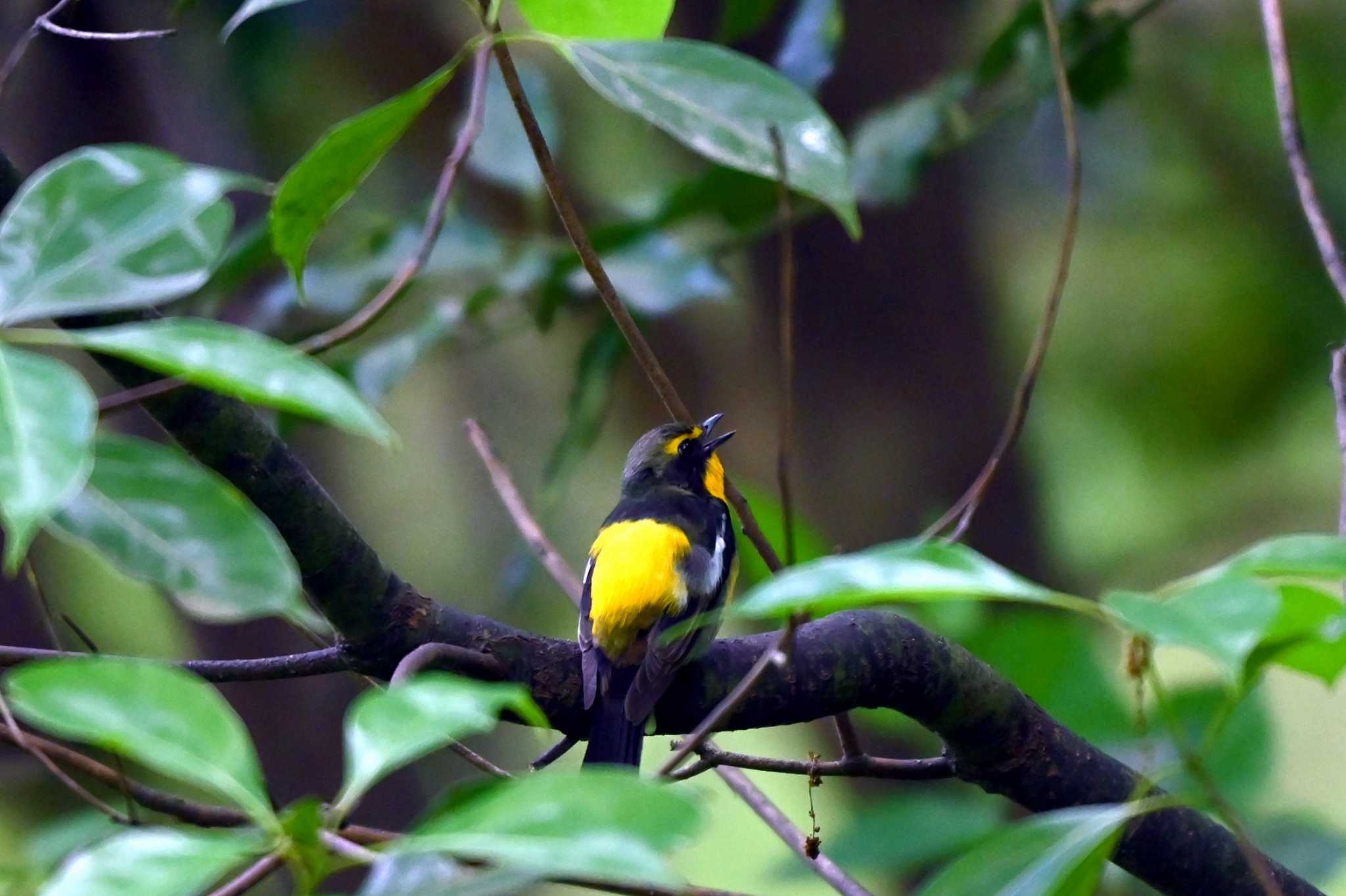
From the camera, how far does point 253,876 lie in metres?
0.66

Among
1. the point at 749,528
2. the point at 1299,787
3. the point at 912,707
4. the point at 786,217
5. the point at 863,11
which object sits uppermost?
the point at 863,11

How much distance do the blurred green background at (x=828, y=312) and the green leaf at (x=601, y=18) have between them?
1228mm

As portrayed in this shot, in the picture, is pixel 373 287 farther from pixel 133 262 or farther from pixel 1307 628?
pixel 1307 628

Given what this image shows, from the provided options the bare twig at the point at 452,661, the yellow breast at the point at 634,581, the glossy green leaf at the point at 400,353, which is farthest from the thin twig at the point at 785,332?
the glossy green leaf at the point at 400,353

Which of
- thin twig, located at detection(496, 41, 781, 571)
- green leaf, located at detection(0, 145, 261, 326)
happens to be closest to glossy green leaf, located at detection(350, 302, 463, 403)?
thin twig, located at detection(496, 41, 781, 571)

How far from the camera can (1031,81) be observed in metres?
2.29

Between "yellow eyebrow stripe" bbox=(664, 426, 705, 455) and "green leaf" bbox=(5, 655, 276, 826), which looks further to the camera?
"yellow eyebrow stripe" bbox=(664, 426, 705, 455)

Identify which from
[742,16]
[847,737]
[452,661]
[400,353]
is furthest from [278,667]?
[742,16]

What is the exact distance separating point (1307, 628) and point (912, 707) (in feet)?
2.43

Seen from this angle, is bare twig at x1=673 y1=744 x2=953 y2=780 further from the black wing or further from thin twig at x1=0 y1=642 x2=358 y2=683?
thin twig at x1=0 y1=642 x2=358 y2=683

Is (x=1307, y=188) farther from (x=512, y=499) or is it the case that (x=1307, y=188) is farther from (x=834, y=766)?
(x=512, y=499)

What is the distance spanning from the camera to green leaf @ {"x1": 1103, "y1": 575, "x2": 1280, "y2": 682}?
1.71 ft

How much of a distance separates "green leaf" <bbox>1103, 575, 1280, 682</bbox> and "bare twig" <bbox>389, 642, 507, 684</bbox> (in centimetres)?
59

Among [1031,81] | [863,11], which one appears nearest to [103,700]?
[1031,81]
